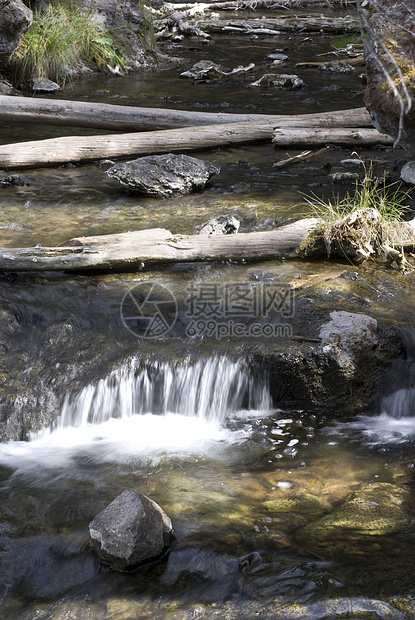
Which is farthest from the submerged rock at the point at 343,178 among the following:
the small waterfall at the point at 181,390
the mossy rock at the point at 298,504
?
the mossy rock at the point at 298,504

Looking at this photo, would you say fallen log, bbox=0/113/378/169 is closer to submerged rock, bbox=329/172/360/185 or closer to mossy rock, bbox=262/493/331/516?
submerged rock, bbox=329/172/360/185

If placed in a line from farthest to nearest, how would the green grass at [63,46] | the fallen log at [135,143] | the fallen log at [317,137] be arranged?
1. the green grass at [63,46]
2. the fallen log at [317,137]
3. the fallen log at [135,143]

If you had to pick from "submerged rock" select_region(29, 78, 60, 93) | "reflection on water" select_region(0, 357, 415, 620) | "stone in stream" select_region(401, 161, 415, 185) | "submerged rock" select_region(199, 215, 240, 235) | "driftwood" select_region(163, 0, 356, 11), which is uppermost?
"driftwood" select_region(163, 0, 356, 11)

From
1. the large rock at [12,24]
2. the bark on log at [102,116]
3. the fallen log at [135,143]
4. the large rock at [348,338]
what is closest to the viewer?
the large rock at [348,338]

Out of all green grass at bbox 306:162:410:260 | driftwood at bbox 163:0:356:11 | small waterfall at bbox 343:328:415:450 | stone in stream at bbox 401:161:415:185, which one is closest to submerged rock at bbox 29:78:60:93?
stone in stream at bbox 401:161:415:185

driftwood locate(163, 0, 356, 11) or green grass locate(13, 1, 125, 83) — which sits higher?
driftwood locate(163, 0, 356, 11)

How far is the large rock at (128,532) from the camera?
2998mm

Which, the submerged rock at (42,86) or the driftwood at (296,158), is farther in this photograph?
the submerged rock at (42,86)

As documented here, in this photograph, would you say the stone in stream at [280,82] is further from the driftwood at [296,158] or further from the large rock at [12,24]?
the large rock at [12,24]

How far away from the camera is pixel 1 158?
323 inches

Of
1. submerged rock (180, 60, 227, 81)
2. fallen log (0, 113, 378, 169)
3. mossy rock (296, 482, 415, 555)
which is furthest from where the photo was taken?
submerged rock (180, 60, 227, 81)

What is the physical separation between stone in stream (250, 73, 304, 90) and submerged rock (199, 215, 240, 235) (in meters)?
7.10

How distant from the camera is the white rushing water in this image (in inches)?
177

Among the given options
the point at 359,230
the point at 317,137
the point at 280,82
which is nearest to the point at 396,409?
the point at 359,230
